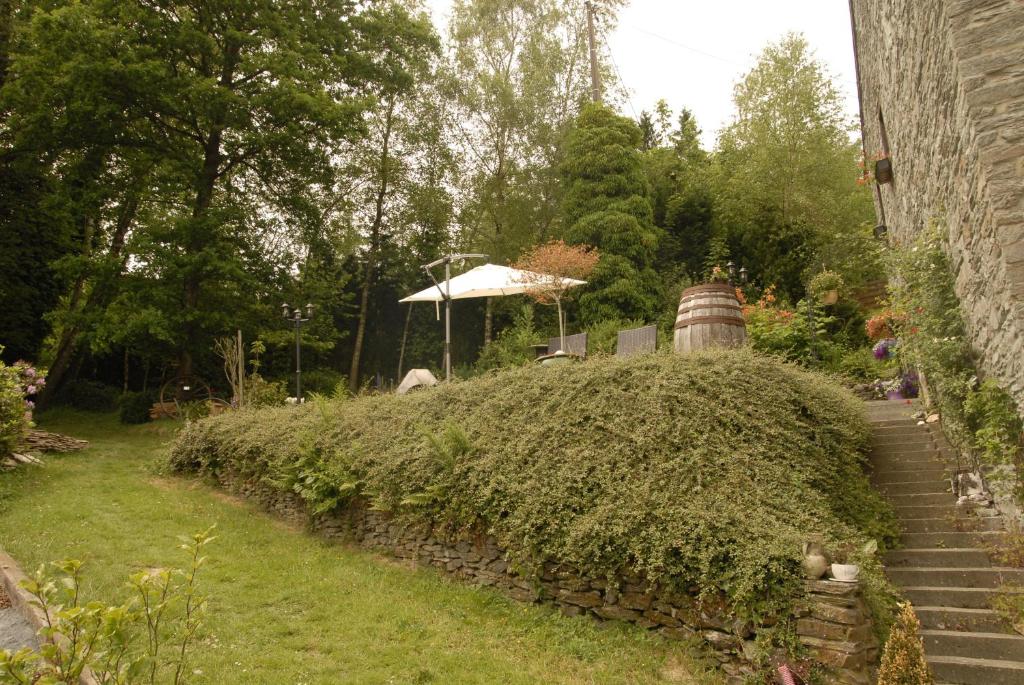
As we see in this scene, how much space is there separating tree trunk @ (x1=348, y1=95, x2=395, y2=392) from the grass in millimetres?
10177

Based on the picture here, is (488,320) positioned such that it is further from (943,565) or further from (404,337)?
(943,565)

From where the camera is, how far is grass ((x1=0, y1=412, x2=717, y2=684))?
15.2 ft

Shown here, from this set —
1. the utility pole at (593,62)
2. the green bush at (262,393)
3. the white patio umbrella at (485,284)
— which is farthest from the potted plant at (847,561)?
the utility pole at (593,62)

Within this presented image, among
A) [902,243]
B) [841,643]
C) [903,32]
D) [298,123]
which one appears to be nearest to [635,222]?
[298,123]

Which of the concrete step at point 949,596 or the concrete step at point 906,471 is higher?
the concrete step at point 906,471

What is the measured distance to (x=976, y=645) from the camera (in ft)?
14.5

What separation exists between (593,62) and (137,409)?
50.1ft

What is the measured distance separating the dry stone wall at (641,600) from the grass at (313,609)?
134mm

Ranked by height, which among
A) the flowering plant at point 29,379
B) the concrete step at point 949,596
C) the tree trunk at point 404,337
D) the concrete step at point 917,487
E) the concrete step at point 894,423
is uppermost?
the tree trunk at point 404,337

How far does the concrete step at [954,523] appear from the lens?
559cm

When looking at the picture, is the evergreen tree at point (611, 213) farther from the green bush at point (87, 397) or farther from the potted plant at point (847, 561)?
the potted plant at point (847, 561)

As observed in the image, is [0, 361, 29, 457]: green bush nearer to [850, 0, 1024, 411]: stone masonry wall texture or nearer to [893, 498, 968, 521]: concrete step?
[893, 498, 968, 521]: concrete step

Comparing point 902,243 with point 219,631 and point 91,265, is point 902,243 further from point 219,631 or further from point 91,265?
point 91,265

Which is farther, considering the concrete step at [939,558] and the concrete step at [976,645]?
the concrete step at [939,558]
